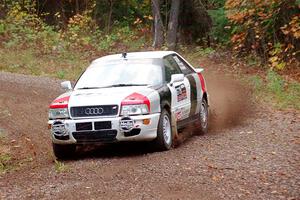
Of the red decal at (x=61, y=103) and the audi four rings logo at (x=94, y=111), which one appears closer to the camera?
the audi four rings logo at (x=94, y=111)

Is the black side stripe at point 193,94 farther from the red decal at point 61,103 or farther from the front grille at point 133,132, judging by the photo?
the red decal at point 61,103

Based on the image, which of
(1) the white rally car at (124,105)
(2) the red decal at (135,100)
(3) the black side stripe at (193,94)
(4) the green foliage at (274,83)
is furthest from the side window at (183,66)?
(4) the green foliage at (274,83)

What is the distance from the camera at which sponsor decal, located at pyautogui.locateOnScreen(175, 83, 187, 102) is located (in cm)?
1148

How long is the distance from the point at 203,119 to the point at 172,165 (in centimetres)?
416

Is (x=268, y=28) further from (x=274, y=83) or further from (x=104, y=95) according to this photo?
(x=104, y=95)

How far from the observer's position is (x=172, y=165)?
9023mm

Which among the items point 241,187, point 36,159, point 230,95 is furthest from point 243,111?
point 241,187

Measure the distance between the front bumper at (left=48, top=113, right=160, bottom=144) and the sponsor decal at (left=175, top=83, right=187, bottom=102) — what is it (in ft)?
4.90

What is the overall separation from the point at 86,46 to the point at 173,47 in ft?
14.4

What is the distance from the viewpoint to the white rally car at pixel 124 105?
995 cm

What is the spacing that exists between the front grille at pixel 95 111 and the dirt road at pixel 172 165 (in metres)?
0.74

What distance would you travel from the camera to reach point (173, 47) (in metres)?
28.4

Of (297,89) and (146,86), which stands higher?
(146,86)

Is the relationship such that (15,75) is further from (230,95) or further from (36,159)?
(36,159)
